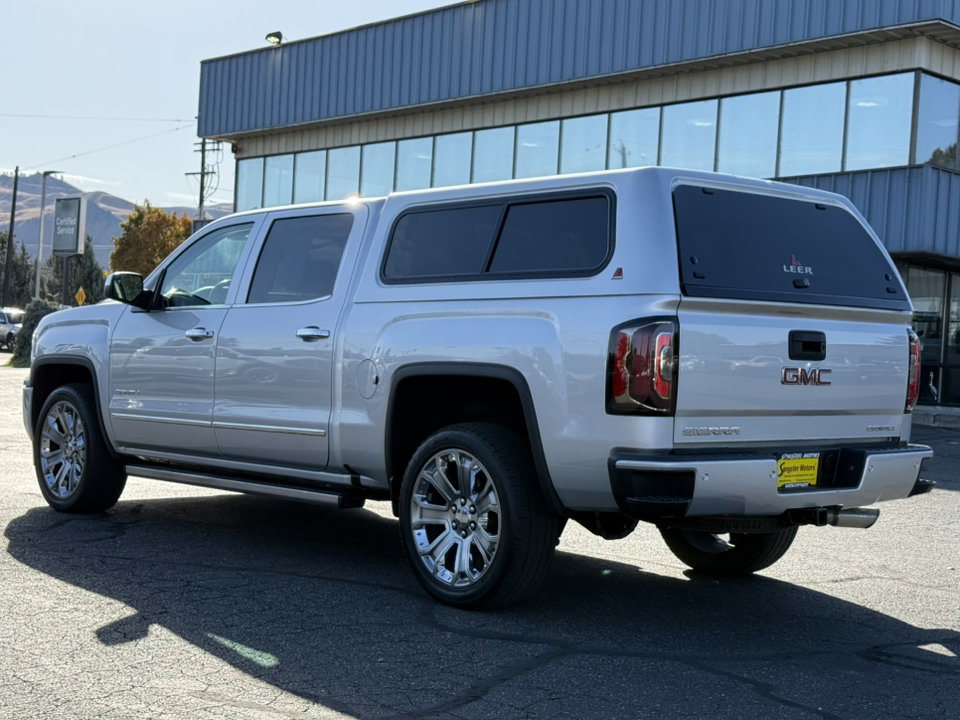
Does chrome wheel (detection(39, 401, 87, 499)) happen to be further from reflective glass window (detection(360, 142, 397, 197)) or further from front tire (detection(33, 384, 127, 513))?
reflective glass window (detection(360, 142, 397, 197))

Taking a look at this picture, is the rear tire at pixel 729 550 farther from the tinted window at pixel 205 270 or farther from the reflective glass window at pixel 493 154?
the reflective glass window at pixel 493 154

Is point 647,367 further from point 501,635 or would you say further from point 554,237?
point 501,635

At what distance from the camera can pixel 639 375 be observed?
16.6 feet

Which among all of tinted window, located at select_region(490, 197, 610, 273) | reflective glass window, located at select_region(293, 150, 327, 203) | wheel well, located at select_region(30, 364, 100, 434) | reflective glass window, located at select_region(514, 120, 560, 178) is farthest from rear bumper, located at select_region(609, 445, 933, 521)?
reflective glass window, located at select_region(293, 150, 327, 203)

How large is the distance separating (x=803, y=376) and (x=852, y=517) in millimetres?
746

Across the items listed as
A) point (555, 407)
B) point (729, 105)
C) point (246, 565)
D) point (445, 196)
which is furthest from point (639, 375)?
point (729, 105)

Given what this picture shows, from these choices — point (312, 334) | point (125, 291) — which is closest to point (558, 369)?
point (312, 334)

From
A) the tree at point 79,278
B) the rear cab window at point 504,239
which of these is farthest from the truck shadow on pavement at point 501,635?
the tree at point 79,278

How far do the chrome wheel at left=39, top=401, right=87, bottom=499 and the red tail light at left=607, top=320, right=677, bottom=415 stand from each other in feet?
14.6

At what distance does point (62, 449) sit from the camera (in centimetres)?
830

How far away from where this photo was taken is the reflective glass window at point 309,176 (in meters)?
30.8

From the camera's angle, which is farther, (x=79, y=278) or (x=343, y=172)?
(x=79, y=278)

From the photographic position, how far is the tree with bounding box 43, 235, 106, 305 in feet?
285

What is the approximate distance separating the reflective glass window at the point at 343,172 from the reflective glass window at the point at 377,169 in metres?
0.27
